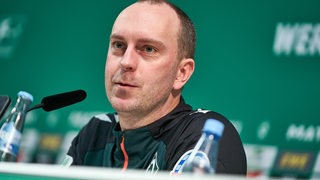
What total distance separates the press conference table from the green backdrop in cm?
151

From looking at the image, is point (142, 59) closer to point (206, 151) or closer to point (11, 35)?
point (206, 151)

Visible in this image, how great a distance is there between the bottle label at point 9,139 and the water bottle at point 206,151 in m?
Result: 0.35

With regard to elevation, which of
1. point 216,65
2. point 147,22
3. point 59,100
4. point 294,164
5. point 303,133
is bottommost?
point 294,164

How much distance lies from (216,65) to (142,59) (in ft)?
3.00

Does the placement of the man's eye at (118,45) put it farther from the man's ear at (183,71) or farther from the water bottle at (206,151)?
the water bottle at (206,151)

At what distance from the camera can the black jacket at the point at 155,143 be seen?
1.31 m

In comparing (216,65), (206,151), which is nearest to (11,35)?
(216,65)

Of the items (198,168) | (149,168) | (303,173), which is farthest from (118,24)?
(303,173)

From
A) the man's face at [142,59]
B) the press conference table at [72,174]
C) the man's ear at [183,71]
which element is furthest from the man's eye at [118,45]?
the press conference table at [72,174]

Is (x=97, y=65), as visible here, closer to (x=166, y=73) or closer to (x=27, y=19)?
(x=27, y=19)

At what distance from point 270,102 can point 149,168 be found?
37.1 inches

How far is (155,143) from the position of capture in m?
1.43

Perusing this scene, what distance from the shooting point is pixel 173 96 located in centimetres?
157

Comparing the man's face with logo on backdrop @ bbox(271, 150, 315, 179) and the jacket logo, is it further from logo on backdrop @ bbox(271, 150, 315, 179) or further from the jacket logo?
logo on backdrop @ bbox(271, 150, 315, 179)
